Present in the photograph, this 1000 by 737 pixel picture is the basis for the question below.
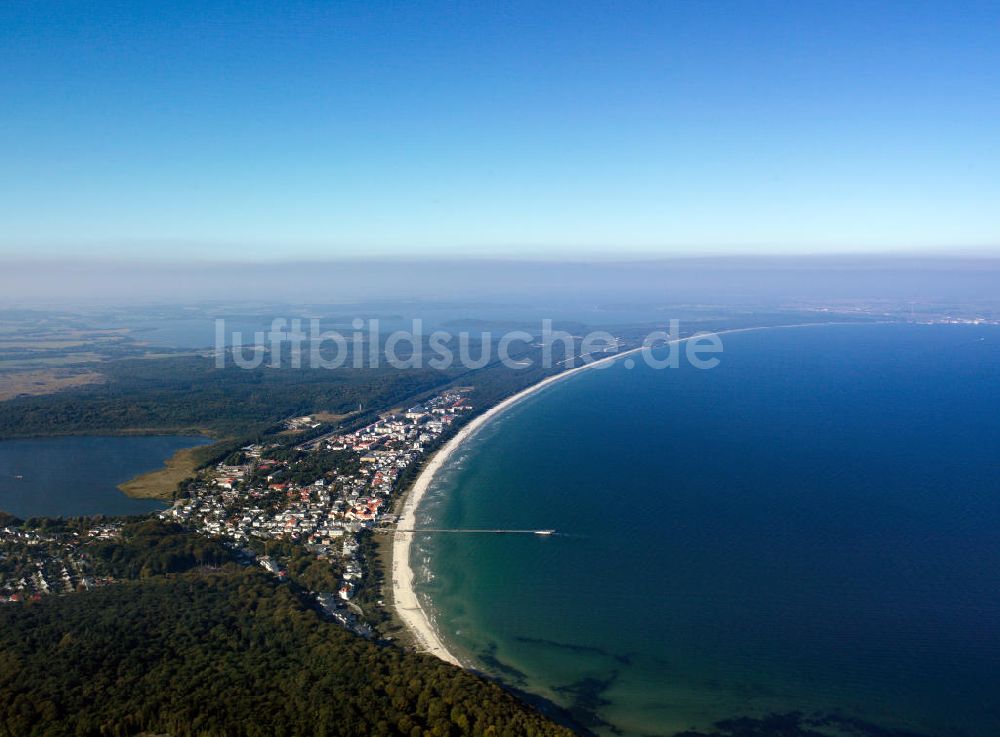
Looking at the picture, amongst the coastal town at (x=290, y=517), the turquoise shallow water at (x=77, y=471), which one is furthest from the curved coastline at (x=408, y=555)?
the turquoise shallow water at (x=77, y=471)

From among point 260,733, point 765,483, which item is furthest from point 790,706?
point 765,483

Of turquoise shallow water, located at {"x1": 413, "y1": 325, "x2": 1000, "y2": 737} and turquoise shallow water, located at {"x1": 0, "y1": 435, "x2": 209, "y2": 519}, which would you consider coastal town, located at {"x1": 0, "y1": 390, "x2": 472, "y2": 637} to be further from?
turquoise shallow water, located at {"x1": 0, "y1": 435, "x2": 209, "y2": 519}


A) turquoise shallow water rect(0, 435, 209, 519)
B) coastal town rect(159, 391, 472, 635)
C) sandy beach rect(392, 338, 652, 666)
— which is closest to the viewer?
sandy beach rect(392, 338, 652, 666)

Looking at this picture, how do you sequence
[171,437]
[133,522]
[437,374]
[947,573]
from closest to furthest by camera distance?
[947,573], [133,522], [171,437], [437,374]

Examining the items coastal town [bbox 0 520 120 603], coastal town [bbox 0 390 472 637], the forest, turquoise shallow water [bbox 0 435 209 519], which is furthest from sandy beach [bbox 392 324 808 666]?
turquoise shallow water [bbox 0 435 209 519]

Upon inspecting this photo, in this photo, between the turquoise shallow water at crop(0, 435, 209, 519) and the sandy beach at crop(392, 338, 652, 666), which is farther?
the turquoise shallow water at crop(0, 435, 209, 519)

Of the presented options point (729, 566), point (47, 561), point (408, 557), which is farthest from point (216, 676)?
point (729, 566)

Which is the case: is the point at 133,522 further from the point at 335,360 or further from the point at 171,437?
the point at 335,360
